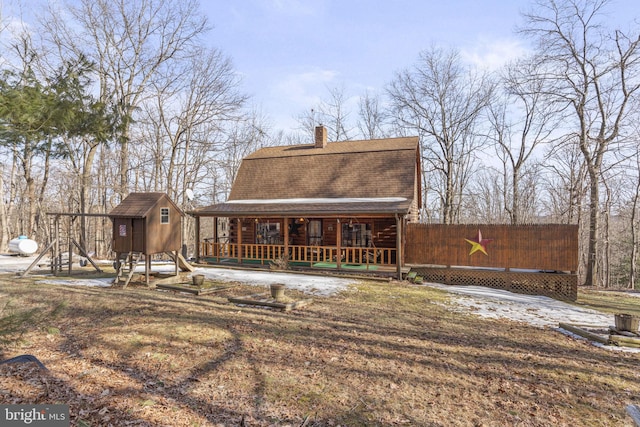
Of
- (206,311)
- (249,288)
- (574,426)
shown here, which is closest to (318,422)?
(574,426)

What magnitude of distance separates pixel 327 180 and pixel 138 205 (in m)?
9.90

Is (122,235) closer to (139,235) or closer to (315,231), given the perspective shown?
(139,235)

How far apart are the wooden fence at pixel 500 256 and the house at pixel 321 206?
49.6 inches

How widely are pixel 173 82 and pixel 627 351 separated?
28317 millimetres

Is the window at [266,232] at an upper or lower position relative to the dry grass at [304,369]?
upper

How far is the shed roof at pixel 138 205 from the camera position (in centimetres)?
1157

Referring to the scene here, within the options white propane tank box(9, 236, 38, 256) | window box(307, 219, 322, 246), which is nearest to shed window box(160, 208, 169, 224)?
window box(307, 219, 322, 246)

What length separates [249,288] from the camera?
465 inches

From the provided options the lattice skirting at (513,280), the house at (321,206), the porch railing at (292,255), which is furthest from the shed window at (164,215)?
the lattice skirting at (513,280)

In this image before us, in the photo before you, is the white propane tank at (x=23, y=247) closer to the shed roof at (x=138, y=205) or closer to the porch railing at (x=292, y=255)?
the porch railing at (x=292, y=255)

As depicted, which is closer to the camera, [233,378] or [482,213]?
[233,378]

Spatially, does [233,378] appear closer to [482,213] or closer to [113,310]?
[113,310]

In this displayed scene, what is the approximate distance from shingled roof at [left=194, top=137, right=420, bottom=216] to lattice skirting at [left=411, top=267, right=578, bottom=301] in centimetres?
343

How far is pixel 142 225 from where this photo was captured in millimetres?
11734
